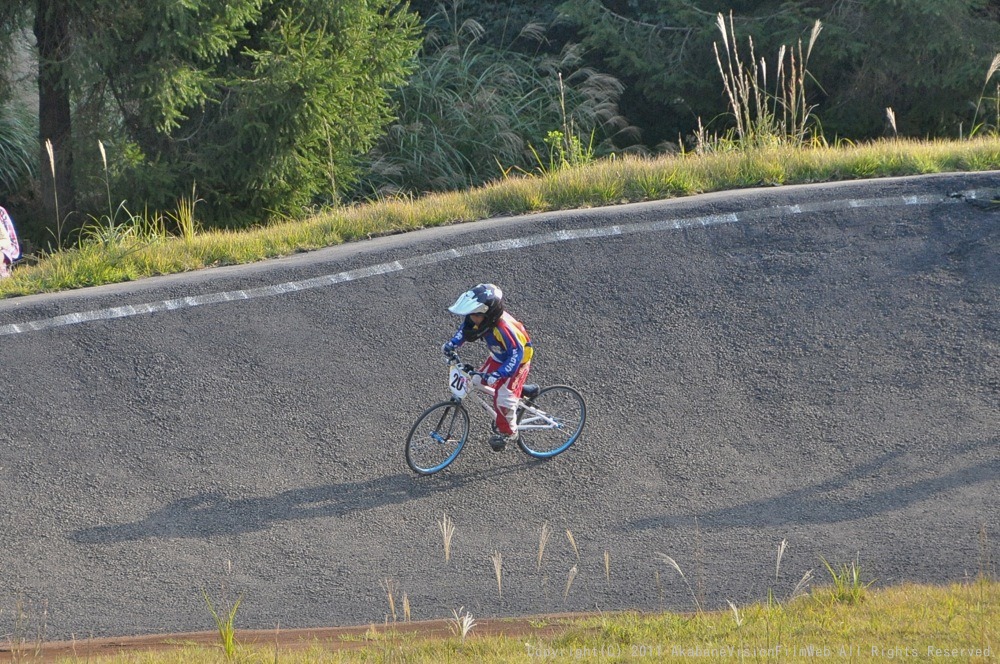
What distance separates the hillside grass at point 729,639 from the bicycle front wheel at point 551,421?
8.57ft

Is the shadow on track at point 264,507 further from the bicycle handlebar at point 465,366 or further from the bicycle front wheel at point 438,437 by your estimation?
the bicycle handlebar at point 465,366

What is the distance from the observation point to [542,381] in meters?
9.38

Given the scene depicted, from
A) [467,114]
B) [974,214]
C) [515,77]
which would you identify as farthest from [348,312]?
[515,77]

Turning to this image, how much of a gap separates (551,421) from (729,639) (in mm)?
3364

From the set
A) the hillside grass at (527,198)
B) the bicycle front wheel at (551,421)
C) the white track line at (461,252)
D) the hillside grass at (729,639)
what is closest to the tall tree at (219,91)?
the hillside grass at (527,198)

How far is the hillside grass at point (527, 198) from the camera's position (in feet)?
35.9

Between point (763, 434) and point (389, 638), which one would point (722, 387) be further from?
point (389, 638)

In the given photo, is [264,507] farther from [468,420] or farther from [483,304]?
[483,304]

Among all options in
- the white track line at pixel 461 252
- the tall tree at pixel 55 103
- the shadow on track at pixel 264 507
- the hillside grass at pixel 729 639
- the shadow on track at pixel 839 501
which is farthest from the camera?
the tall tree at pixel 55 103

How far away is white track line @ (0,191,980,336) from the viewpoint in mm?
9633

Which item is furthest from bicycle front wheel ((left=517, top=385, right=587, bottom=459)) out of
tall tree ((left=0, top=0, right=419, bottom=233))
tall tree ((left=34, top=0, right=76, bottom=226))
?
tall tree ((left=34, top=0, right=76, bottom=226))

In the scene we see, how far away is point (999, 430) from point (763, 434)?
1.85 m

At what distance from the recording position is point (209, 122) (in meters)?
14.4

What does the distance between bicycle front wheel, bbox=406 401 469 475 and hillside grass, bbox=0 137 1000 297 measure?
3.71m
